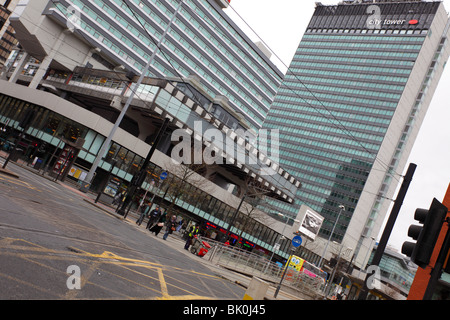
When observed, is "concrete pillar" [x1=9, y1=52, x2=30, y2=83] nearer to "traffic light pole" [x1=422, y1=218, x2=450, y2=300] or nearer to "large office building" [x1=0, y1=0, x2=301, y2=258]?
"large office building" [x1=0, y1=0, x2=301, y2=258]

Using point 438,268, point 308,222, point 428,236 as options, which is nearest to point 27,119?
point 428,236

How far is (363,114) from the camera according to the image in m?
114

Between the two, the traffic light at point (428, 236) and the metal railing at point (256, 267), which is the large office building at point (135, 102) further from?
the traffic light at point (428, 236)

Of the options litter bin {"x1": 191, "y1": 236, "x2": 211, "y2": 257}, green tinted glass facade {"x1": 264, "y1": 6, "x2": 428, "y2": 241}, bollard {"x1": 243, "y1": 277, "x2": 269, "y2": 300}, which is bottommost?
litter bin {"x1": 191, "y1": 236, "x2": 211, "y2": 257}

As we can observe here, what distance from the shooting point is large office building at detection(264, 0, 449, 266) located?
11106 cm

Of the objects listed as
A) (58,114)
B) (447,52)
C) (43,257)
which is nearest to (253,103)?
(58,114)

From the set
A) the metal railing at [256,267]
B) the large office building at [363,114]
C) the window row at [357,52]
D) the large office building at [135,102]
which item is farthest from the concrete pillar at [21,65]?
the window row at [357,52]

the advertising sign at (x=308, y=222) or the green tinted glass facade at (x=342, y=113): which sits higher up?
the green tinted glass facade at (x=342, y=113)

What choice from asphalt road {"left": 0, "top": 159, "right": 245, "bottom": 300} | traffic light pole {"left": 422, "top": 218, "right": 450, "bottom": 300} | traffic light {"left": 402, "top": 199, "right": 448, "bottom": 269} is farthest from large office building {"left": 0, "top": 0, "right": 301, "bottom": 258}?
traffic light {"left": 402, "top": 199, "right": 448, "bottom": 269}

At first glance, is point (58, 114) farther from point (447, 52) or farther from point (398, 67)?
point (447, 52)

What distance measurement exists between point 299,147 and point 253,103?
50937 mm

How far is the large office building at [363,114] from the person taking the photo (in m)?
111

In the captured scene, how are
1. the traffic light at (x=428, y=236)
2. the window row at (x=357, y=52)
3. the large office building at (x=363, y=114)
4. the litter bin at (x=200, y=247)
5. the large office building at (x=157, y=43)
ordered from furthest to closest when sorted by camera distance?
the window row at (x=357, y=52), the large office building at (x=363, y=114), the large office building at (x=157, y=43), the litter bin at (x=200, y=247), the traffic light at (x=428, y=236)

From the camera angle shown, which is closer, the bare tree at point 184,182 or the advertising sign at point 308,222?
the bare tree at point 184,182
